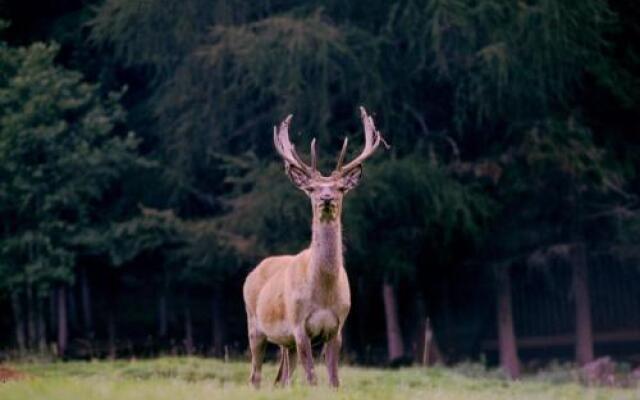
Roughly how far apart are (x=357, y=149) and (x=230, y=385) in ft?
39.9

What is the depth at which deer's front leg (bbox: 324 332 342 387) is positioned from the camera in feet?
40.0

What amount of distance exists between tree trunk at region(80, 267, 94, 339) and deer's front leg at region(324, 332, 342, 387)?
62.3 ft

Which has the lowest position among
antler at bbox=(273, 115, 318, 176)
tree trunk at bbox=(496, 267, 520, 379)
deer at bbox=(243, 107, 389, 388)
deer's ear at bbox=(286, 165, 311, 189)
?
tree trunk at bbox=(496, 267, 520, 379)

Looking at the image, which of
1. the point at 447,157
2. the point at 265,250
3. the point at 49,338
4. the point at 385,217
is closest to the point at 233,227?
the point at 265,250

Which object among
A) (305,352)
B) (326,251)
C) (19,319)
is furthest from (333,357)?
(19,319)

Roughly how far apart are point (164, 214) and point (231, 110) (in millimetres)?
2769

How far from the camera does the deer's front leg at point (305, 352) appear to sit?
40.2ft

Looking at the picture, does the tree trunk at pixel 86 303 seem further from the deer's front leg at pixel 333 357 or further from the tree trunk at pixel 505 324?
the deer's front leg at pixel 333 357

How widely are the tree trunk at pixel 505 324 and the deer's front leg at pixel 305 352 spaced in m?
14.6

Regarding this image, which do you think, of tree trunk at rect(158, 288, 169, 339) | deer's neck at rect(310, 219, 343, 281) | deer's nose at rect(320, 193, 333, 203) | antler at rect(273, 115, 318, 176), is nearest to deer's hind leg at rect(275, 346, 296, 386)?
deer's neck at rect(310, 219, 343, 281)

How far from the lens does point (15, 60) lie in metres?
26.1

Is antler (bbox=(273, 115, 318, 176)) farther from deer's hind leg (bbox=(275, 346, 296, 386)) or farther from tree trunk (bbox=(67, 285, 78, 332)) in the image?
tree trunk (bbox=(67, 285, 78, 332))

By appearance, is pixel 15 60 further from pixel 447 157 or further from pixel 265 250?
pixel 447 157

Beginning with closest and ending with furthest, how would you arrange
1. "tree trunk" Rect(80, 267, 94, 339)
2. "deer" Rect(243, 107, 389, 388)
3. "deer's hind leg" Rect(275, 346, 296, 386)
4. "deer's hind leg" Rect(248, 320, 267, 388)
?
"deer" Rect(243, 107, 389, 388) → "deer's hind leg" Rect(275, 346, 296, 386) → "deer's hind leg" Rect(248, 320, 267, 388) → "tree trunk" Rect(80, 267, 94, 339)
